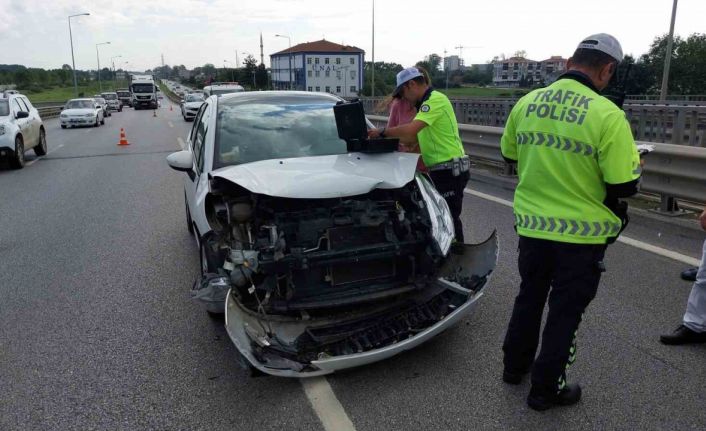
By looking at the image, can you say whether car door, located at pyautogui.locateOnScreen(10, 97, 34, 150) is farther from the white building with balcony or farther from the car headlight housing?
the white building with balcony

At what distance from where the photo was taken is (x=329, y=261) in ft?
11.5

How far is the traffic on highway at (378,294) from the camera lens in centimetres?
288

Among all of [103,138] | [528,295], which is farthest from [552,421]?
[103,138]

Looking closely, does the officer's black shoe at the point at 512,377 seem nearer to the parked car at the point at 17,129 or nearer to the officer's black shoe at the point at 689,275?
the officer's black shoe at the point at 689,275

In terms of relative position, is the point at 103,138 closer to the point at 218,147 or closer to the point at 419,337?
the point at 218,147

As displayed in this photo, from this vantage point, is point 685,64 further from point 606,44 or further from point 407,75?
point 606,44

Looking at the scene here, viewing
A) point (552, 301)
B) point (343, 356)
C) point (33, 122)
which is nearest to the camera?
point (552, 301)

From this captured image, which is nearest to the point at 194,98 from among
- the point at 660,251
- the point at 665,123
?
the point at 665,123

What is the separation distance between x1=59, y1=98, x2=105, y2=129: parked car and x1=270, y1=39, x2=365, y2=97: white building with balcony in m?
68.0

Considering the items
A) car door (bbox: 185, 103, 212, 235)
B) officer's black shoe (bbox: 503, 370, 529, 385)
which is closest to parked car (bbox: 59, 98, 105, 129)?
car door (bbox: 185, 103, 212, 235)

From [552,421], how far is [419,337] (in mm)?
821

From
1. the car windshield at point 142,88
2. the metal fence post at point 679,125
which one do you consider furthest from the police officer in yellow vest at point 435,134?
the car windshield at point 142,88

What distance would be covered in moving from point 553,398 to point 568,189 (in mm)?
1126

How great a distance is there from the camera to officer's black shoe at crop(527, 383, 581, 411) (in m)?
3.03
